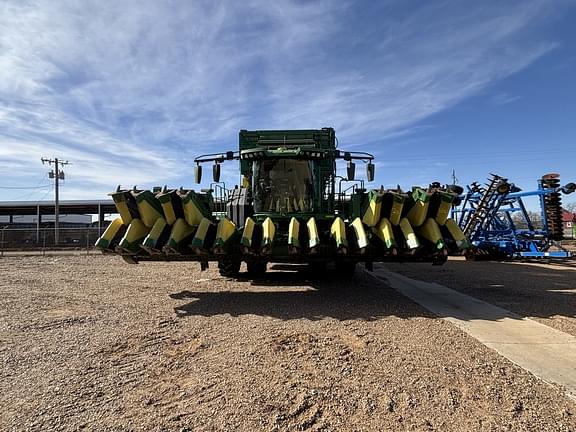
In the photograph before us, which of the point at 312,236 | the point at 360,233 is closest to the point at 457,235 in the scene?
the point at 360,233

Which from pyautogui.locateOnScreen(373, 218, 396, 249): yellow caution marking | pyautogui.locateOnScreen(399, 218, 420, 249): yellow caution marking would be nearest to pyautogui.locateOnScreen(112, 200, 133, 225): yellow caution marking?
pyautogui.locateOnScreen(373, 218, 396, 249): yellow caution marking

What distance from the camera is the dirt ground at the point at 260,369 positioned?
2822 millimetres

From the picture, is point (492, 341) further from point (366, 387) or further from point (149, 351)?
point (149, 351)

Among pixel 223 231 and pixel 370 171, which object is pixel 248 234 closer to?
pixel 223 231

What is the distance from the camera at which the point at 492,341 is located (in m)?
4.59

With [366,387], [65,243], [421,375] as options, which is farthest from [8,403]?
[65,243]

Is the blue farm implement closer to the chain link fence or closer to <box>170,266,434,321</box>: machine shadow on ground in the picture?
Result: <box>170,266,434,321</box>: machine shadow on ground

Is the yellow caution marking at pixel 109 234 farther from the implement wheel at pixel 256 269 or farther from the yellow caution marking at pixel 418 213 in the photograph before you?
the yellow caution marking at pixel 418 213

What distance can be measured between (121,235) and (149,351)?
333 cm

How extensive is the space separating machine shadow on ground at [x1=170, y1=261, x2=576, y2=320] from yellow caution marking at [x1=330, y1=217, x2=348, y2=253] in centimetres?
95

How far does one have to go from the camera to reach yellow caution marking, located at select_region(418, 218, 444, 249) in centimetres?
661

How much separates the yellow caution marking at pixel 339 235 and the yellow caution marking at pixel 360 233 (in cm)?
22

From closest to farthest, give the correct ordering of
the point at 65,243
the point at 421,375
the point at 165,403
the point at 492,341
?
the point at 165,403, the point at 421,375, the point at 492,341, the point at 65,243

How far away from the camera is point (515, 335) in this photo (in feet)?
16.0
